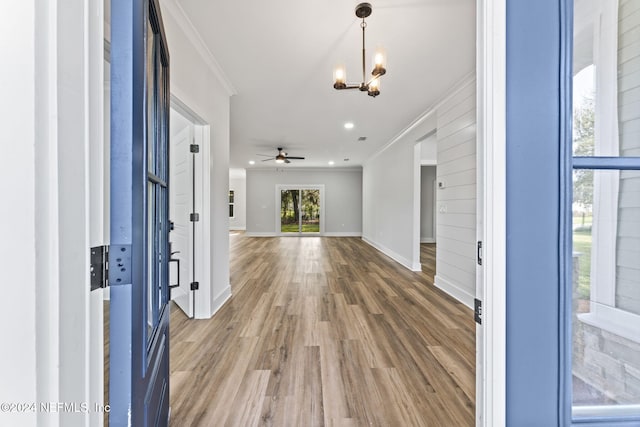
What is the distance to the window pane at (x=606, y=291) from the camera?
0.75 m

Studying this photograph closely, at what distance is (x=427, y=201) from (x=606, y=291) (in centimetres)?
830

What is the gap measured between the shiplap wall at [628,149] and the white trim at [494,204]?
38cm

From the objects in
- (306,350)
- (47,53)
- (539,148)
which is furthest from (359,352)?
(47,53)

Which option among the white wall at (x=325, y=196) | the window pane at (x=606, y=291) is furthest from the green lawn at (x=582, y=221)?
the white wall at (x=325, y=196)

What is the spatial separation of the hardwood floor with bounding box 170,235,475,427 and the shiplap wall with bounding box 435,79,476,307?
33 centimetres

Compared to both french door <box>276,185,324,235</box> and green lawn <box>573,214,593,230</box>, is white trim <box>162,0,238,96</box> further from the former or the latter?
french door <box>276,185,324,235</box>

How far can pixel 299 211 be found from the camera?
9.84 metres

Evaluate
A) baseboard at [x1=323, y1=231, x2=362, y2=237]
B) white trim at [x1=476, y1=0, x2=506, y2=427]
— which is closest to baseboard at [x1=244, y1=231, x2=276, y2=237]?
baseboard at [x1=323, y1=231, x2=362, y2=237]

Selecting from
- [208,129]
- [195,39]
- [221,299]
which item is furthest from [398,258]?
[195,39]

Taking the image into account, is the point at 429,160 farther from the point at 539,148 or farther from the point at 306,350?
the point at 539,148

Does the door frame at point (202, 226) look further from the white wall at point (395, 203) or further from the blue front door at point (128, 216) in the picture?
the white wall at point (395, 203)

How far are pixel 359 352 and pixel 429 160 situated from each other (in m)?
6.16

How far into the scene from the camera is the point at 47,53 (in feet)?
1.63

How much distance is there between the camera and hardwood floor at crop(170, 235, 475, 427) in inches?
58.1
